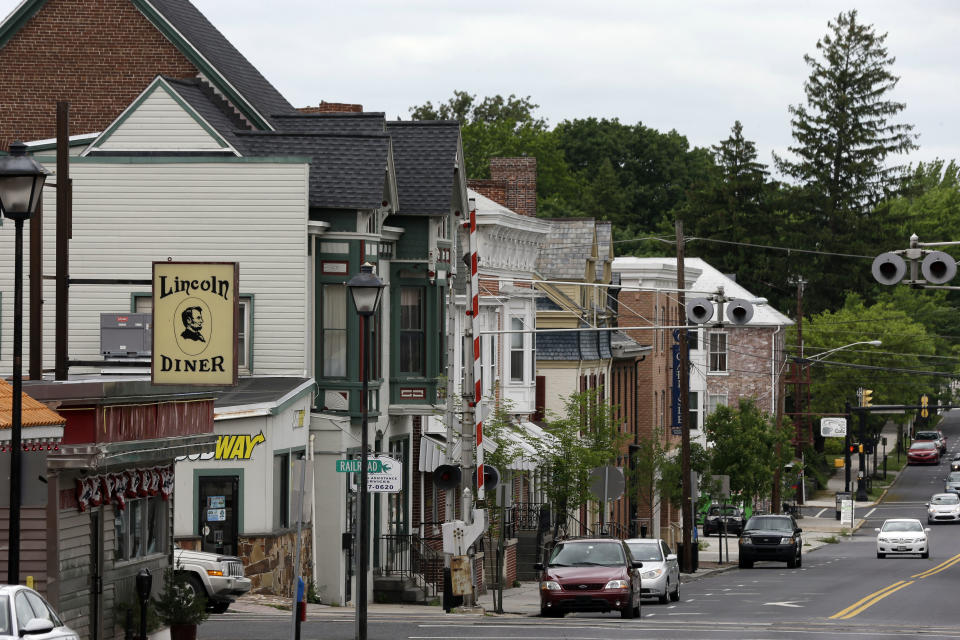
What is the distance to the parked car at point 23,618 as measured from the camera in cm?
1344

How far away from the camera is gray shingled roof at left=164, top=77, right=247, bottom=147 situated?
3500 cm

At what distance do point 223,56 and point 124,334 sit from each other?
11.4m

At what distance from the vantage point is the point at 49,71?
1574 inches

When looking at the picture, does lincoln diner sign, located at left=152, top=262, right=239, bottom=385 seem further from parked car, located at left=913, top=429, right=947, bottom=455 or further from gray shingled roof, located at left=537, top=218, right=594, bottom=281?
parked car, located at left=913, top=429, right=947, bottom=455

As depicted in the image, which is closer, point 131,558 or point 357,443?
point 131,558

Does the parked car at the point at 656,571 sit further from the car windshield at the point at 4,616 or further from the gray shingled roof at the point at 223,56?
the car windshield at the point at 4,616

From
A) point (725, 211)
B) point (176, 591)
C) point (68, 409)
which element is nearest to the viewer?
point (68, 409)

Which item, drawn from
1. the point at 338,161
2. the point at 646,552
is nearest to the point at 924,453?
the point at 646,552

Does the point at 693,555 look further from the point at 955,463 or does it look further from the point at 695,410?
the point at 955,463

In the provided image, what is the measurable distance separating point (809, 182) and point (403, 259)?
281 feet

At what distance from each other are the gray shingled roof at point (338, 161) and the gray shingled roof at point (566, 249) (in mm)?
20600

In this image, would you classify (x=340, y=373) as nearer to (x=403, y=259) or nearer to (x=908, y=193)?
(x=403, y=259)

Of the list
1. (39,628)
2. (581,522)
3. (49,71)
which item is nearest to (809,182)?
(581,522)

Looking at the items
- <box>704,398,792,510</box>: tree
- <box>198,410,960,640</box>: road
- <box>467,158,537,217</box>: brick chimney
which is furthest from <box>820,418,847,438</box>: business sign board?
<box>467,158,537,217</box>: brick chimney
